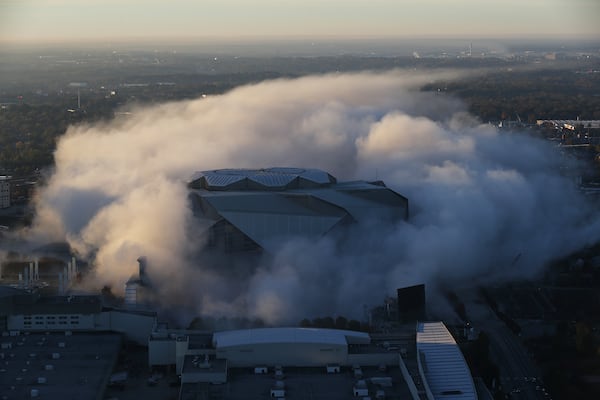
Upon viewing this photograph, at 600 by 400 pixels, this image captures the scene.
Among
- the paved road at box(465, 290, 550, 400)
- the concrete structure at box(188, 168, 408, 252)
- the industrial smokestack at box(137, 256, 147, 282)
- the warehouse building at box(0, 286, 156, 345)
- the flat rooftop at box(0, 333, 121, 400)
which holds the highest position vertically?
the concrete structure at box(188, 168, 408, 252)

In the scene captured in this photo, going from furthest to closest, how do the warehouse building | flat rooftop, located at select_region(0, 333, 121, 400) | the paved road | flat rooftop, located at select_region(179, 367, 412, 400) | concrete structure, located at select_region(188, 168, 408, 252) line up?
concrete structure, located at select_region(188, 168, 408, 252), the warehouse building, the paved road, flat rooftop, located at select_region(0, 333, 121, 400), flat rooftop, located at select_region(179, 367, 412, 400)

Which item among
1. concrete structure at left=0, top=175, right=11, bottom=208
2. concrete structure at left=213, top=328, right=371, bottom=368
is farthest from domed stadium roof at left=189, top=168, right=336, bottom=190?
concrete structure at left=0, top=175, right=11, bottom=208

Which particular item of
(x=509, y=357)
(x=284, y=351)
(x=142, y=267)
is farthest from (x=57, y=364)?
(x=509, y=357)

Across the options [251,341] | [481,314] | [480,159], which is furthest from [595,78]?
[251,341]

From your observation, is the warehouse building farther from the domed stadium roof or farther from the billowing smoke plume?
the domed stadium roof

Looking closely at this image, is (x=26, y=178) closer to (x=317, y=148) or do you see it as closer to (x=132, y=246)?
(x=317, y=148)

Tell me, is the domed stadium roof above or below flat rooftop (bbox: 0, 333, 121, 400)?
above

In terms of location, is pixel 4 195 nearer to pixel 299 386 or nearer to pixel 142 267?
pixel 142 267

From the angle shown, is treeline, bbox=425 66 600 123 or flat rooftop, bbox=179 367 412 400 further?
treeline, bbox=425 66 600 123
